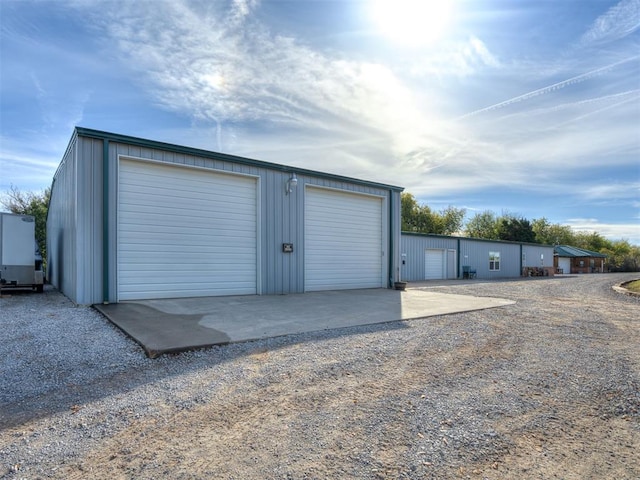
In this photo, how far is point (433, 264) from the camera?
21.2 meters

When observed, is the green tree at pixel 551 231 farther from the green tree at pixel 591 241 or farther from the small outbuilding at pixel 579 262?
the small outbuilding at pixel 579 262

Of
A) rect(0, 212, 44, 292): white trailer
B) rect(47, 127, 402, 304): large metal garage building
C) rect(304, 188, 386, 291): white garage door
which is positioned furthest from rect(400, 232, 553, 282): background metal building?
rect(0, 212, 44, 292): white trailer

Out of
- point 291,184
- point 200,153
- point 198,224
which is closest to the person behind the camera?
point 200,153

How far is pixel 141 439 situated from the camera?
2.28 meters

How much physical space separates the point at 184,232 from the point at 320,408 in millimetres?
6871

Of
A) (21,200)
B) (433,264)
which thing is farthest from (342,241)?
(21,200)

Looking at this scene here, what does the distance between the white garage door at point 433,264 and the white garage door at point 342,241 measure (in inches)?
364

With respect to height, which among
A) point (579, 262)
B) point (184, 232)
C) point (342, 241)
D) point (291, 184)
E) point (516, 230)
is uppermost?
point (291, 184)

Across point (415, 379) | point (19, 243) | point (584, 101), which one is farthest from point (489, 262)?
point (19, 243)

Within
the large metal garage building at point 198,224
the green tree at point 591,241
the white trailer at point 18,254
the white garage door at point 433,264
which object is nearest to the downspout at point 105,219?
the large metal garage building at point 198,224

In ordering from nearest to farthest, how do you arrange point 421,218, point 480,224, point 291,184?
point 291,184
point 421,218
point 480,224

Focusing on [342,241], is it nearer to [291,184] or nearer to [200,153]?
[291,184]

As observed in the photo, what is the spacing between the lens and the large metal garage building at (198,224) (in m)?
7.27

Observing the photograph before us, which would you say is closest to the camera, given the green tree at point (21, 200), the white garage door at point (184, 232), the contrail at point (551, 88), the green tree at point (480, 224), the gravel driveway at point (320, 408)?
the gravel driveway at point (320, 408)
